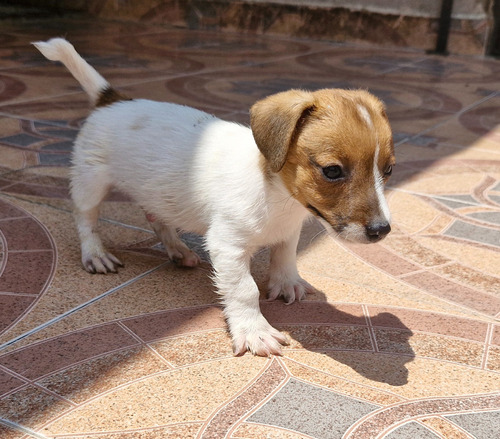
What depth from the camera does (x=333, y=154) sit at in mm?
2459

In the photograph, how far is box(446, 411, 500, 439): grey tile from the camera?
7.36ft

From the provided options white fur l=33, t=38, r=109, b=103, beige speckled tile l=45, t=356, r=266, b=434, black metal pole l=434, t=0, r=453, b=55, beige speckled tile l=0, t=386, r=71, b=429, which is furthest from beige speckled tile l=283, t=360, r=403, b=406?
black metal pole l=434, t=0, r=453, b=55

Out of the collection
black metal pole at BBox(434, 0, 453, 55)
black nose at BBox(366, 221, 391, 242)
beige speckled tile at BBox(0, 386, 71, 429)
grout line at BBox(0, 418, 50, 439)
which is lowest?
black metal pole at BBox(434, 0, 453, 55)

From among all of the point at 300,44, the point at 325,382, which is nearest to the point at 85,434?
the point at 325,382

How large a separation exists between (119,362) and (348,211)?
1.01 meters

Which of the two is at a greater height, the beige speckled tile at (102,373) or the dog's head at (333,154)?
the dog's head at (333,154)

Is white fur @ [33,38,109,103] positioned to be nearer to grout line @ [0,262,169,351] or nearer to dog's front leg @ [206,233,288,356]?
grout line @ [0,262,169,351]

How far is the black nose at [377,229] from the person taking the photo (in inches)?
94.8

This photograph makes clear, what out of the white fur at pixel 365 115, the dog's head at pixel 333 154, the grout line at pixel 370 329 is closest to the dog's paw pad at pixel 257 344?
the grout line at pixel 370 329

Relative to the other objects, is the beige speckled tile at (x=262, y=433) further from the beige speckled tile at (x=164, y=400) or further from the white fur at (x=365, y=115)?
the white fur at (x=365, y=115)

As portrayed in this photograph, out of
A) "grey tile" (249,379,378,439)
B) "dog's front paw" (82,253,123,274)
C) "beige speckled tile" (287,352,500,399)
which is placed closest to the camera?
"grey tile" (249,379,378,439)

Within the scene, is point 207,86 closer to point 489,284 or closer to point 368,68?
point 368,68

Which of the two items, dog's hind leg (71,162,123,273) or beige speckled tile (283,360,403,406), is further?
dog's hind leg (71,162,123,273)

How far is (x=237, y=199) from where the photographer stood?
2820mm
